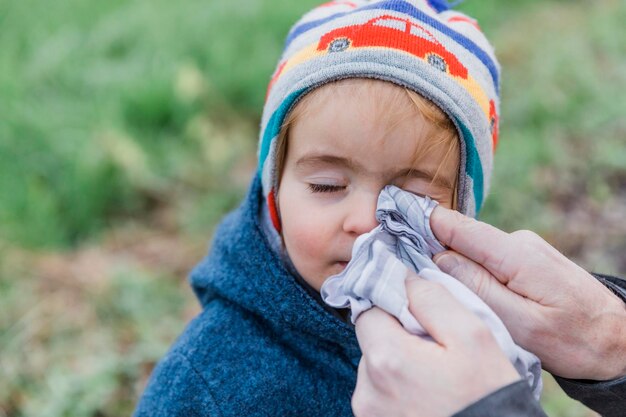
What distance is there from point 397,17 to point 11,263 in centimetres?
237

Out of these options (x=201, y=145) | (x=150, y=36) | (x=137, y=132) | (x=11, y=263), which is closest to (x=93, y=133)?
(x=137, y=132)

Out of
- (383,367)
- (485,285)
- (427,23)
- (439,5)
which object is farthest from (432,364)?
(439,5)

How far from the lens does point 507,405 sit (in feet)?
3.71

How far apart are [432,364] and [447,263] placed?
0.36 m

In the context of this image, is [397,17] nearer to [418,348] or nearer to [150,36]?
[418,348]

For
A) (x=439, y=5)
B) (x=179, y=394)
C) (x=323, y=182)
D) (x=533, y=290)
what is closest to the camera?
(x=533, y=290)

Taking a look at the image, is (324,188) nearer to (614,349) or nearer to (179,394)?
(179,394)

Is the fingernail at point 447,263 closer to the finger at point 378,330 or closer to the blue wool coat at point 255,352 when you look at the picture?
the finger at point 378,330

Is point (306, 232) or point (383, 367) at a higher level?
point (306, 232)

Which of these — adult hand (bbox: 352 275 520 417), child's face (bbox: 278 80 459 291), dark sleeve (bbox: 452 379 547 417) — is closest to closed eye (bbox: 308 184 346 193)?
child's face (bbox: 278 80 459 291)

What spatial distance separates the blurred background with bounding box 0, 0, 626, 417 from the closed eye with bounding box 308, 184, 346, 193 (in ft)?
4.82

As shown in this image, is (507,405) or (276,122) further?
Result: (276,122)

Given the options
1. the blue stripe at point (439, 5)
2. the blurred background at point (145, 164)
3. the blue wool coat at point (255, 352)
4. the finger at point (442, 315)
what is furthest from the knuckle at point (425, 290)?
the blurred background at point (145, 164)

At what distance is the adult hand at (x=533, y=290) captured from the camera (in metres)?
1.44
